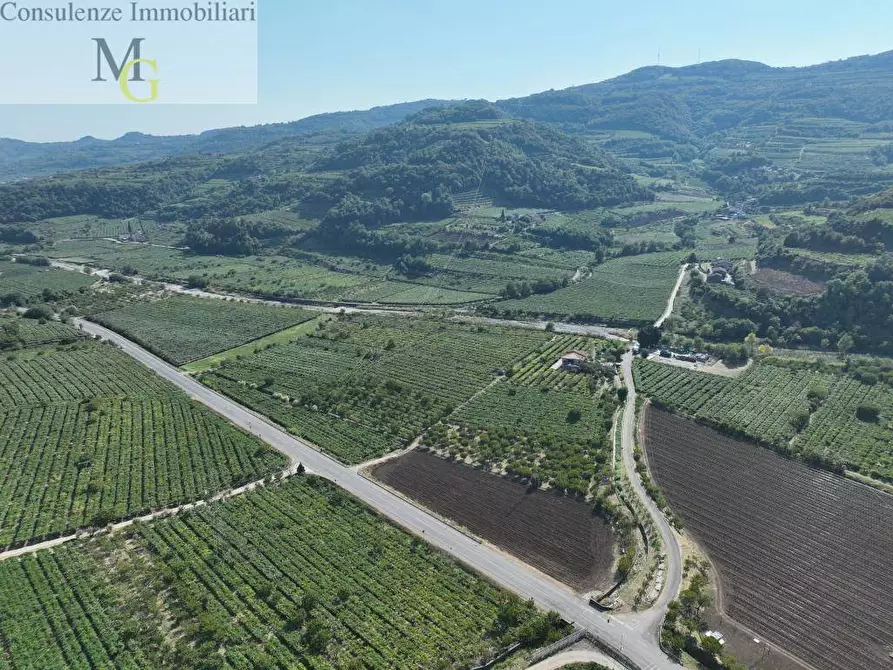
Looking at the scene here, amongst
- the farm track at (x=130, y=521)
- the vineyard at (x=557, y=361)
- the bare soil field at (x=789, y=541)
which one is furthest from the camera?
the vineyard at (x=557, y=361)

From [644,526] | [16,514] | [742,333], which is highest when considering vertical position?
[742,333]

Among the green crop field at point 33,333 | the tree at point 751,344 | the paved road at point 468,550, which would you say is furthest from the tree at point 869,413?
the green crop field at point 33,333

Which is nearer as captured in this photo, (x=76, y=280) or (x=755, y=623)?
(x=755, y=623)

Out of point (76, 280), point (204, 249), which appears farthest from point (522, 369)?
point (204, 249)

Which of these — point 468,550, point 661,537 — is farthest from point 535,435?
point 468,550

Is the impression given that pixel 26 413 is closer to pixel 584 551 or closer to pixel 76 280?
pixel 584 551

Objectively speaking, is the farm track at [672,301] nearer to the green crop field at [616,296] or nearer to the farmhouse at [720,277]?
the green crop field at [616,296]
